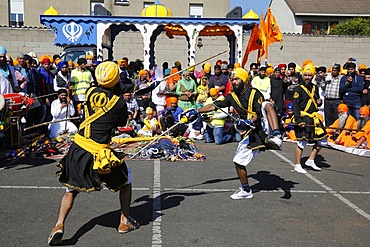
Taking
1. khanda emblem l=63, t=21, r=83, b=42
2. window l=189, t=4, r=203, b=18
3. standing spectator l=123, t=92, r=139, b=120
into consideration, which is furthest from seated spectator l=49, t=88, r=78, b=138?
window l=189, t=4, r=203, b=18

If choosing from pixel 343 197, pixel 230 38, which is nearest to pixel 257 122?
pixel 343 197

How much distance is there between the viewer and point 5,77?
8578 mm

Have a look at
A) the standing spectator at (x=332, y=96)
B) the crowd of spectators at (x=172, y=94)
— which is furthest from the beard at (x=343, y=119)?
the standing spectator at (x=332, y=96)

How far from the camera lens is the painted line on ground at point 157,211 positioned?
4895 mm

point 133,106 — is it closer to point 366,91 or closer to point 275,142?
point 366,91

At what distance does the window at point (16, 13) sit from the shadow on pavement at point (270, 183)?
89.1ft

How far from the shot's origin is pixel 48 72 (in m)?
11.3

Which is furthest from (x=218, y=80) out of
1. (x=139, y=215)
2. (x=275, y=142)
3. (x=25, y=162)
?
(x=139, y=215)

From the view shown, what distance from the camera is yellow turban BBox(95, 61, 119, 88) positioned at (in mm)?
4668

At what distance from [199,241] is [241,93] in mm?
2285

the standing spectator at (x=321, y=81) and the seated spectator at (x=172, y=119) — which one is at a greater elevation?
the standing spectator at (x=321, y=81)

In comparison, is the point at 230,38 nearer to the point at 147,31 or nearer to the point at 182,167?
the point at 147,31

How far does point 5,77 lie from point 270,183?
5.24 m

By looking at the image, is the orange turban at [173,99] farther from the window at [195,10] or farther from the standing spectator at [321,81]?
the window at [195,10]
